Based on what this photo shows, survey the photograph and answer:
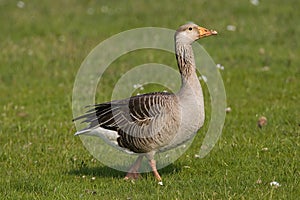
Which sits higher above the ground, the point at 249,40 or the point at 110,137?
the point at 110,137

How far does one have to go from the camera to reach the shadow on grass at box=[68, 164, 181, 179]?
862cm

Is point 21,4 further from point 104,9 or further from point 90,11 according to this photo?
point 104,9

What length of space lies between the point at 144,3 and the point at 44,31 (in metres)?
3.81

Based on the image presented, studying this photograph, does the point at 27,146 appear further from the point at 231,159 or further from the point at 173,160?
the point at 231,159

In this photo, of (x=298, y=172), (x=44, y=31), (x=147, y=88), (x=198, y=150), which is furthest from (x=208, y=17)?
(x=298, y=172)

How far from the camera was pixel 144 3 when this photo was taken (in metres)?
19.7

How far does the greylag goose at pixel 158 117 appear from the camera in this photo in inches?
311

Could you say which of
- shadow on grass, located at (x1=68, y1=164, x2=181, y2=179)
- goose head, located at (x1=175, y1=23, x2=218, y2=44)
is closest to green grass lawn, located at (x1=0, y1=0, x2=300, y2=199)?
shadow on grass, located at (x1=68, y1=164, x2=181, y2=179)

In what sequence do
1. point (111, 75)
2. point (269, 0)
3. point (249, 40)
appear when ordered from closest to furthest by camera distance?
point (111, 75), point (249, 40), point (269, 0)

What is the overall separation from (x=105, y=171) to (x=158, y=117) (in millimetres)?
1301

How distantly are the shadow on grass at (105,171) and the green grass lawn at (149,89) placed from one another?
0.02 meters

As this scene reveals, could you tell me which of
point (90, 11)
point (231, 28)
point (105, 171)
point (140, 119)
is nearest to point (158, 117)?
point (140, 119)

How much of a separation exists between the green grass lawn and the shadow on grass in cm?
2

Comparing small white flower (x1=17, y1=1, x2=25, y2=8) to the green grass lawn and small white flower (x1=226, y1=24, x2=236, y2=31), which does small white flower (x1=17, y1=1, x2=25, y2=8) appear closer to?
Result: the green grass lawn
